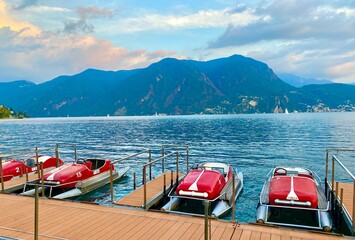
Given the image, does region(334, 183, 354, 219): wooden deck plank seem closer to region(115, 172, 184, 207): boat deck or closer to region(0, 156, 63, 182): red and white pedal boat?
region(115, 172, 184, 207): boat deck

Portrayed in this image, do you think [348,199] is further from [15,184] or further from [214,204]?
[15,184]

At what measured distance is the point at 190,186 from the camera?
13844mm

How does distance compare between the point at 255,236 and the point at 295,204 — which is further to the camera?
the point at 295,204

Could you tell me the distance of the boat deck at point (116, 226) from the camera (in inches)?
347

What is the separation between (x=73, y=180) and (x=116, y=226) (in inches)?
386

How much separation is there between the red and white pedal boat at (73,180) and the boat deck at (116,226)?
547cm

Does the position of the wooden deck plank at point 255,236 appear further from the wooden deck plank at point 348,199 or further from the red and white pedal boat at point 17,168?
the red and white pedal boat at point 17,168

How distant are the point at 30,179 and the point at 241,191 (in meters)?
14.6

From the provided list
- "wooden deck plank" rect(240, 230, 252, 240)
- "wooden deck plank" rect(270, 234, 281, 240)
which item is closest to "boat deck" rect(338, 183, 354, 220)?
"wooden deck plank" rect(270, 234, 281, 240)

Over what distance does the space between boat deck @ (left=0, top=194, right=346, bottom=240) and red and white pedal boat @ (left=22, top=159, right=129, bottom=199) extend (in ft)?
17.9

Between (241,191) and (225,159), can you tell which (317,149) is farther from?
(241,191)

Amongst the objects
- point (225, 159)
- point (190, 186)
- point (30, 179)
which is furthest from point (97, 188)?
point (225, 159)

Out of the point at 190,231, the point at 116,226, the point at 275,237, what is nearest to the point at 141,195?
the point at 116,226

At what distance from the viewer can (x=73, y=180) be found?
18.3 meters
